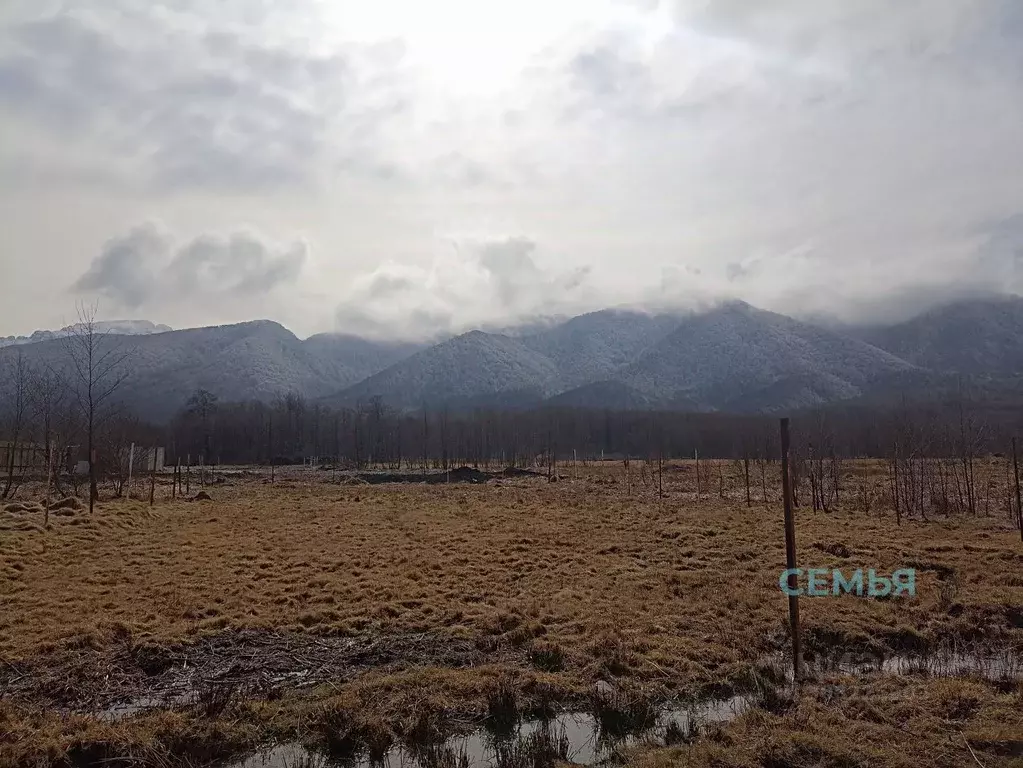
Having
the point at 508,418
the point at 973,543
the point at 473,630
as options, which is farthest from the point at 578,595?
the point at 508,418

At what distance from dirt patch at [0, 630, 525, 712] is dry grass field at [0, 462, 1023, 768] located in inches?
1.9

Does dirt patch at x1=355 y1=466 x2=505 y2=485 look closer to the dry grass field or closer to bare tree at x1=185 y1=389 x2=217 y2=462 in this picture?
the dry grass field

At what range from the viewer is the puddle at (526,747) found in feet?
23.7

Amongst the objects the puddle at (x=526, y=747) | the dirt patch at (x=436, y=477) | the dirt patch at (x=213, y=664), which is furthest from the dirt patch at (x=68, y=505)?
the dirt patch at (x=436, y=477)

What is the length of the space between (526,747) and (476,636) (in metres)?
3.73

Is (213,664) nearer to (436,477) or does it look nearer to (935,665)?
(935,665)

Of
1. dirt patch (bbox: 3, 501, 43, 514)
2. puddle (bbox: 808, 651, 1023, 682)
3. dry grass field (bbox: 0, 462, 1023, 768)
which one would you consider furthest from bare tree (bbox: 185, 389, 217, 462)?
puddle (bbox: 808, 651, 1023, 682)

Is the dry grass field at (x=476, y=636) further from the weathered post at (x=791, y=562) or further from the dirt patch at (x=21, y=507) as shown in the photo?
the dirt patch at (x=21, y=507)

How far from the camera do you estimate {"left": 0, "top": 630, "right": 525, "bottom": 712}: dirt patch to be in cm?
887

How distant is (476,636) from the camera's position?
1117 cm

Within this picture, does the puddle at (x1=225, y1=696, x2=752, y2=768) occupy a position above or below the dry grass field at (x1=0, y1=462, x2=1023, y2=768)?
below

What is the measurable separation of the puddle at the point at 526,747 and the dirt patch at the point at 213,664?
1.89 metres

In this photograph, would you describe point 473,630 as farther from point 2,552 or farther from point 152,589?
point 2,552

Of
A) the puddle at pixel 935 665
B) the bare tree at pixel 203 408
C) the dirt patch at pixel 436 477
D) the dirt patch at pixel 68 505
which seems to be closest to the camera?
the puddle at pixel 935 665
